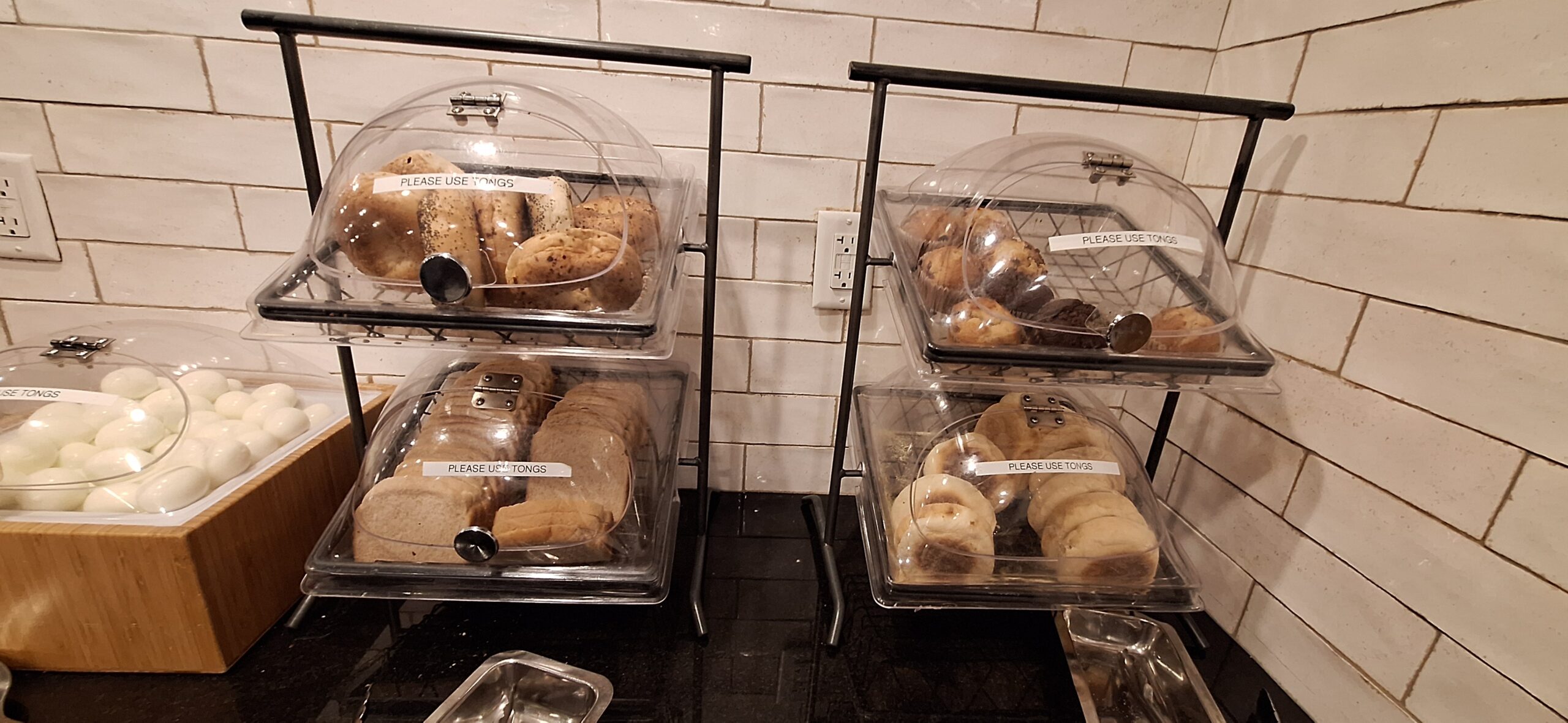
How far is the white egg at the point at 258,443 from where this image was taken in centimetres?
74

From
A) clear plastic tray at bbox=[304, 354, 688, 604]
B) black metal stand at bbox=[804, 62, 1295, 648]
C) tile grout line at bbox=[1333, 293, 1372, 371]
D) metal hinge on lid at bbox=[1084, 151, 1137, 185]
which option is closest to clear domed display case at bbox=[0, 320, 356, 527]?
clear plastic tray at bbox=[304, 354, 688, 604]

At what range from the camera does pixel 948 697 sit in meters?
0.73

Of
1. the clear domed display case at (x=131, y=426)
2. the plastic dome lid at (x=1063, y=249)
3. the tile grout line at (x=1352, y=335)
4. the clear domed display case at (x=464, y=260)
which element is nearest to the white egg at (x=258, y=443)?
the clear domed display case at (x=131, y=426)

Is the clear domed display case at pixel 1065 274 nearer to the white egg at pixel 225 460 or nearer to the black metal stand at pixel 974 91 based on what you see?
the black metal stand at pixel 974 91

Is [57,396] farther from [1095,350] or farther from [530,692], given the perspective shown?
[1095,350]

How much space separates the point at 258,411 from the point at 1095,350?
3.26 ft

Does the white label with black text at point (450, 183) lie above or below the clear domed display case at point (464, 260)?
above

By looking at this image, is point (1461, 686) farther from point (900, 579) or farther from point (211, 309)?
point (211, 309)

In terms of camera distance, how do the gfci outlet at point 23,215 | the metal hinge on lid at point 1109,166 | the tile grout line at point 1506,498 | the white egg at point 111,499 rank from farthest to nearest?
the gfci outlet at point 23,215 → the metal hinge on lid at point 1109,166 → the white egg at point 111,499 → the tile grout line at point 1506,498

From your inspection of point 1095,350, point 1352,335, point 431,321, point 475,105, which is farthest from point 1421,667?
point 475,105

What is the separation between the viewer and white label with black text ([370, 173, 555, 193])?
589 millimetres

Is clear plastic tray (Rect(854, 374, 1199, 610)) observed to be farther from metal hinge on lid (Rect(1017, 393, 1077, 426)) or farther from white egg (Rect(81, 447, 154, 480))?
white egg (Rect(81, 447, 154, 480))

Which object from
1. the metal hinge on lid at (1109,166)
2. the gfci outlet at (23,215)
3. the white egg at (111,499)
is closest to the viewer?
the white egg at (111,499)

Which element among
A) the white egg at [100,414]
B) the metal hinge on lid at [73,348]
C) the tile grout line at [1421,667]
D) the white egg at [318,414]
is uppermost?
the metal hinge on lid at [73,348]
